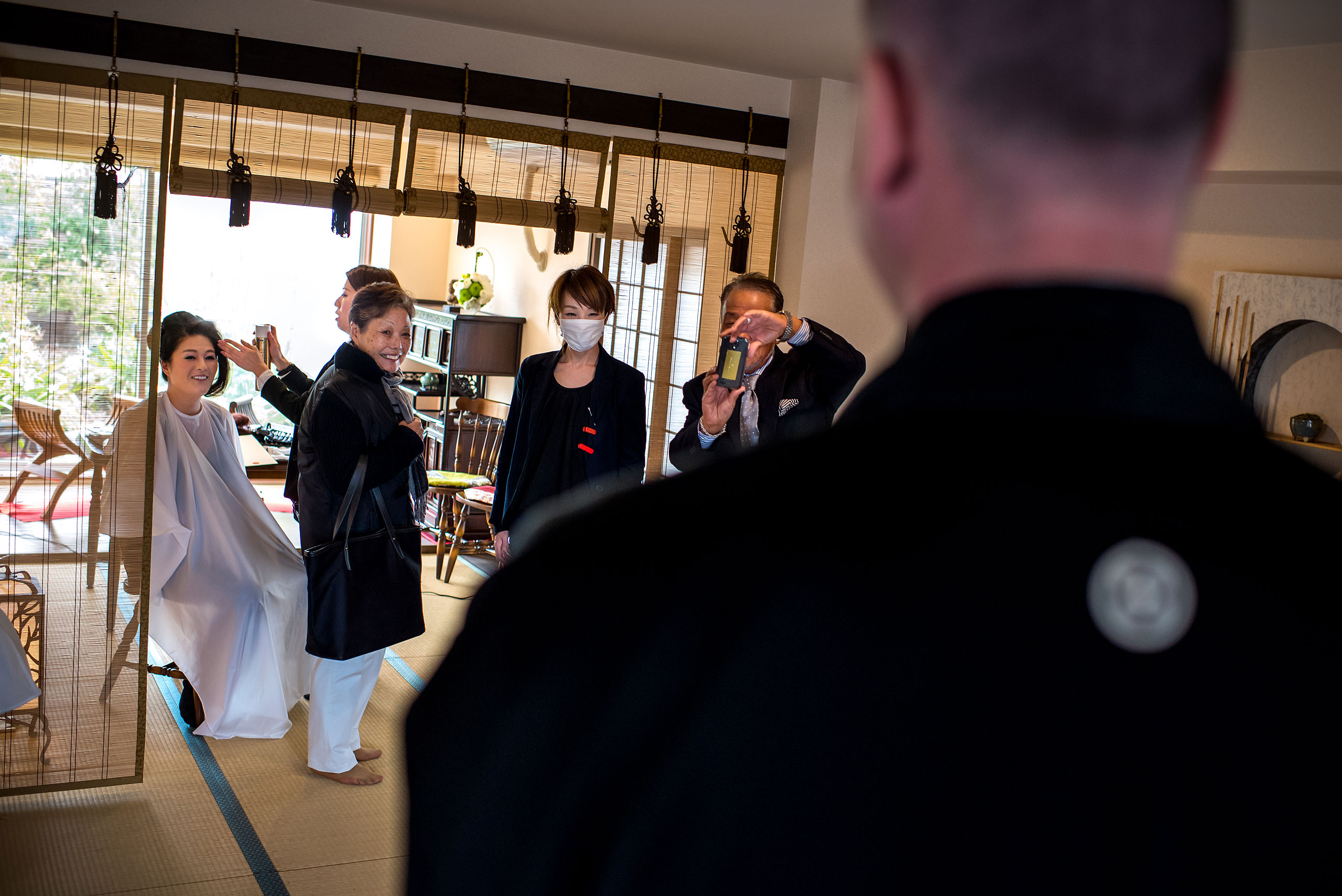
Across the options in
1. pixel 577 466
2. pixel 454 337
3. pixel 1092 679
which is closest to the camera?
pixel 1092 679

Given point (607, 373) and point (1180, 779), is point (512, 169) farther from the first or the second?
point (1180, 779)

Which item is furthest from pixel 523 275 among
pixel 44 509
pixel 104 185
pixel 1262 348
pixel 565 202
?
pixel 1262 348

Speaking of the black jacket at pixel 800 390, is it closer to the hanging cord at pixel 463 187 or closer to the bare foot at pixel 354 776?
the hanging cord at pixel 463 187

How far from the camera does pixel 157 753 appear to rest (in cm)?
351

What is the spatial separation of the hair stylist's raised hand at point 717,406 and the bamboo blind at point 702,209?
115 centimetres

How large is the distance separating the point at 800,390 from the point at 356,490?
134 centimetres

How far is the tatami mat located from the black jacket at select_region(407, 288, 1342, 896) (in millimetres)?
2213

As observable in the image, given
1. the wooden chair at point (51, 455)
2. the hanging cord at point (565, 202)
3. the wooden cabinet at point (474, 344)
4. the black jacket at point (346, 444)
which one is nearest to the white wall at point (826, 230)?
the hanging cord at point (565, 202)

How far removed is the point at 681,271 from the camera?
436 centimetres

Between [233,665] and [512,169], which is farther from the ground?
[512,169]

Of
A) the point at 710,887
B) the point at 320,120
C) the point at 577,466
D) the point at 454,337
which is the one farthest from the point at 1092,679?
the point at 454,337

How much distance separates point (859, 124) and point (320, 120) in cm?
347

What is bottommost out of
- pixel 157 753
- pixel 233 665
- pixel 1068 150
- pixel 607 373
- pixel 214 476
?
pixel 157 753

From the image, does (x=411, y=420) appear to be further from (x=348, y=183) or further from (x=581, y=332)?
(x=348, y=183)
